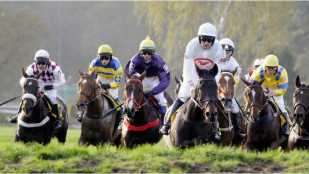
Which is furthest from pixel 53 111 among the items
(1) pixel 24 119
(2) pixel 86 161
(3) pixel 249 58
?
(3) pixel 249 58

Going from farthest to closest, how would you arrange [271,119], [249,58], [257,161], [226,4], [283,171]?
1. [249,58]
2. [226,4]
3. [271,119]
4. [257,161]
5. [283,171]

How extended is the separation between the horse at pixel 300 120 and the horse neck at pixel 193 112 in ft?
7.59

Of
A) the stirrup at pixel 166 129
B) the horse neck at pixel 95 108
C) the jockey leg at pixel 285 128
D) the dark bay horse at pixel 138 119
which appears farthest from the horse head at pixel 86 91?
the jockey leg at pixel 285 128

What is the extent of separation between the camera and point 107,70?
570 inches

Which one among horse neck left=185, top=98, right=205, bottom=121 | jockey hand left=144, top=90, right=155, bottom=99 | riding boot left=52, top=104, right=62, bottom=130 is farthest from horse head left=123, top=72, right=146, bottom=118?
riding boot left=52, top=104, right=62, bottom=130

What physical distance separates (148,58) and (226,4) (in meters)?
31.2

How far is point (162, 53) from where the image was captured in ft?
196

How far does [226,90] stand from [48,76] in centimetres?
368

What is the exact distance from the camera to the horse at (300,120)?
467 inches

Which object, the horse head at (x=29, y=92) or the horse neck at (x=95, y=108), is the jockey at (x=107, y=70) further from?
the horse head at (x=29, y=92)

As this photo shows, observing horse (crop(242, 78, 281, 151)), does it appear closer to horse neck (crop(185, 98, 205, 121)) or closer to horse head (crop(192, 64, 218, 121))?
horse neck (crop(185, 98, 205, 121))

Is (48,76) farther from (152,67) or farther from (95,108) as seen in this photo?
(152,67)

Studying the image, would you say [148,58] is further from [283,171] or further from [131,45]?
[131,45]

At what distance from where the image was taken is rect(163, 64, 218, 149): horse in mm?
9758
